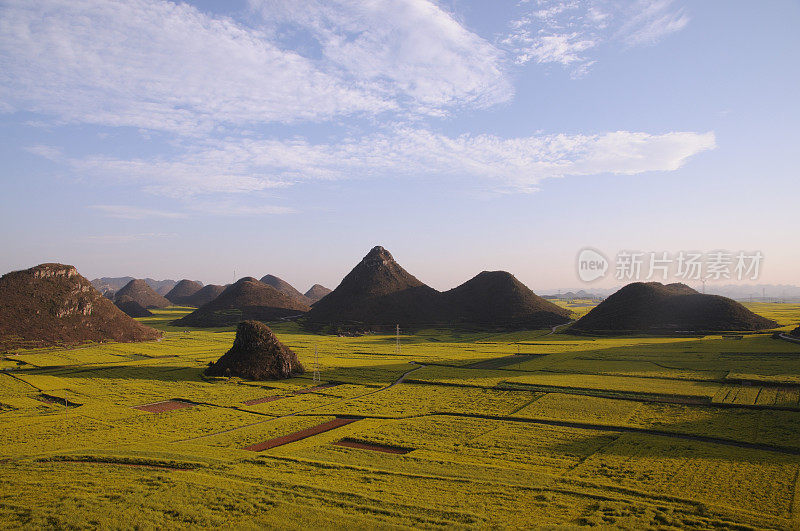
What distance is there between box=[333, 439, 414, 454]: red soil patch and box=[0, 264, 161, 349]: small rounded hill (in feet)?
218

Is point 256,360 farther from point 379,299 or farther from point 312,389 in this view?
point 379,299

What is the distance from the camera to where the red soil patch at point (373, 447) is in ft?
77.9

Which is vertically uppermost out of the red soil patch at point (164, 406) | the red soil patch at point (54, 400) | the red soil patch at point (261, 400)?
the red soil patch at point (54, 400)

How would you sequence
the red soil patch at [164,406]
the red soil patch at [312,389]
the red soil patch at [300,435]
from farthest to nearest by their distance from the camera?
the red soil patch at [312,389] < the red soil patch at [164,406] < the red soil patch at [300,435]

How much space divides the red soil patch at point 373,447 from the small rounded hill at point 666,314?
77.2 m

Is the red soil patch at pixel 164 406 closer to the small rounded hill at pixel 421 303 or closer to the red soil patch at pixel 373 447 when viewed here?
the red soil patch at pixel 373 447

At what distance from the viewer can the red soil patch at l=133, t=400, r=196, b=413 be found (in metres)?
33.6

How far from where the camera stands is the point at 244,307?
13025 centimetres

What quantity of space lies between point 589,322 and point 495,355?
136 feet

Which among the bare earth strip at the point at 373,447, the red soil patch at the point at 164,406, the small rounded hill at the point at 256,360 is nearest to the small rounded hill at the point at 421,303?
the small rounded hill at the point at 256,360

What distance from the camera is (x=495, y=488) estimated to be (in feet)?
59.7

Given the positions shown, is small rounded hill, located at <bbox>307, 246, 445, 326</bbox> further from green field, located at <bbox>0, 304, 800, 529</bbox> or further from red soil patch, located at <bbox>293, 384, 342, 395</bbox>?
red soil patch, located at <bbox>293, 384, 342, 395</bbox>

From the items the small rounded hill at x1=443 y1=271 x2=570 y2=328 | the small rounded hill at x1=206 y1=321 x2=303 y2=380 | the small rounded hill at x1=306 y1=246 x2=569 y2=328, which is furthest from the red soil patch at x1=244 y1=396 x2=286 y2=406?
the small rounded hill at x1=443 y1=271 x2=570 y2=328

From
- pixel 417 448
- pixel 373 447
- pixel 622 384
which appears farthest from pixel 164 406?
pixel 622 384
